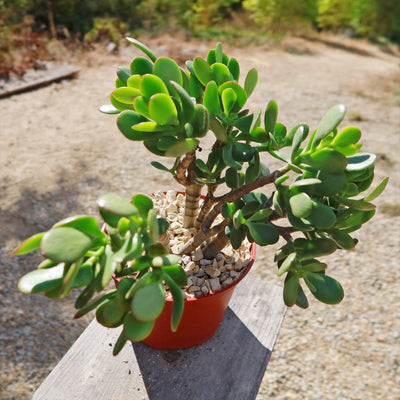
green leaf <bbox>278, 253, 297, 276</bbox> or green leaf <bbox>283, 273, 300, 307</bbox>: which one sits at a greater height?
green leaf <bbox>278, 253, 297, 276</bbox>

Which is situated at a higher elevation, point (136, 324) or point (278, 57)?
point (136, 324)

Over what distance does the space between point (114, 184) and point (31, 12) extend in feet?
14.7

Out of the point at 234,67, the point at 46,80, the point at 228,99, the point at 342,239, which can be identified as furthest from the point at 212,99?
the point at 46,80

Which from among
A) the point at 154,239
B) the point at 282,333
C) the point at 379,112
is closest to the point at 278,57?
the point at 379,112

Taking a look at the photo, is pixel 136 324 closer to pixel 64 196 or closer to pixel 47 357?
pixel 47 357

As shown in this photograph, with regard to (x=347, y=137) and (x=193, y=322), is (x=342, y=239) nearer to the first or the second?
(x=347, y=137)

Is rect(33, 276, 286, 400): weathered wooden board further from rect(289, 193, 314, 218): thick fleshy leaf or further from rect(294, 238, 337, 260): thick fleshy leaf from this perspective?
rect(289, 193, 314, 218): thick fleshy leaf

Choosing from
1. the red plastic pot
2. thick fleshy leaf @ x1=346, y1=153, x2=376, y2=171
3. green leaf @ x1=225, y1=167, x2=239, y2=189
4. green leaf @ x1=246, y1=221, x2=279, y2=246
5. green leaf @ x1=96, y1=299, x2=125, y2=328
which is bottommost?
the red plastic pot

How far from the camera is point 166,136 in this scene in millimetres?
701

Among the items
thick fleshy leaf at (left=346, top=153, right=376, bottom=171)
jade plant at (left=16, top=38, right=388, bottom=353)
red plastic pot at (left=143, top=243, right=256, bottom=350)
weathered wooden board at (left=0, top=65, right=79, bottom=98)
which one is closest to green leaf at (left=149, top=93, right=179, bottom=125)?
jade plant at (left=16, top=38, right=388, bottom=353)

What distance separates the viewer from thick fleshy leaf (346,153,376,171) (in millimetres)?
636

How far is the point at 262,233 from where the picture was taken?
71 cm

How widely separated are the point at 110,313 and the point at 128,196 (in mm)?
1978

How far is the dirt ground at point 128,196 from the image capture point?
1.63 meters
